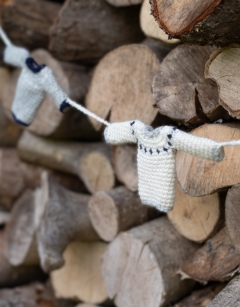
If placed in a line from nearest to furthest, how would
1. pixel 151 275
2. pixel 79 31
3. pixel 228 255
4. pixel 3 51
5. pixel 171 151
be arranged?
Result: pixel 171 151, pixel 228 255, pixel 151 275, pixel 79 31, pixel 3 51

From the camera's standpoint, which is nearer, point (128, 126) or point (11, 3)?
point (128, 126)

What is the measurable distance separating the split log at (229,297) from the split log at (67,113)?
29.7 inches

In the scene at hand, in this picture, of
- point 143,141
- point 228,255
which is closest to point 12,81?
point 143,141

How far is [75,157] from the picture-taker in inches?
66.1

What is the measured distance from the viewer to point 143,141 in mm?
1052

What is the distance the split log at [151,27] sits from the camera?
47.5 inches

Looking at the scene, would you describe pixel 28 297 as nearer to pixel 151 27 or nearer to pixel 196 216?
pixel 196 216

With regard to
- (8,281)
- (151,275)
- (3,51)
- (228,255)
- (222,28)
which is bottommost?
(8,281)

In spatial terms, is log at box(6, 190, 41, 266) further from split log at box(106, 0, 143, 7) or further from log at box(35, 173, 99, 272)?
split log at box(106, 0, 143, 7)

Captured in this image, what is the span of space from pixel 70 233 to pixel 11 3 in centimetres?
76

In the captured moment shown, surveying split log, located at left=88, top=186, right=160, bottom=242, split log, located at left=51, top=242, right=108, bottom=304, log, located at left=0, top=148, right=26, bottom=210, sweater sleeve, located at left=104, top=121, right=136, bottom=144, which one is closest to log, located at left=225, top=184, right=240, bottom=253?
sweater sleeve, located at left=104, top=121, right=136, bottom=144

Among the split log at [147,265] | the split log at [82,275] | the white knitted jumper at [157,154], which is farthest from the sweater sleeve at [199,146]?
the split log at [82,275]

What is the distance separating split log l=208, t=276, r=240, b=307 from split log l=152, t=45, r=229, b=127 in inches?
14.4

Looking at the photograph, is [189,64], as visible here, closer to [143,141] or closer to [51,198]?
[143,141]
